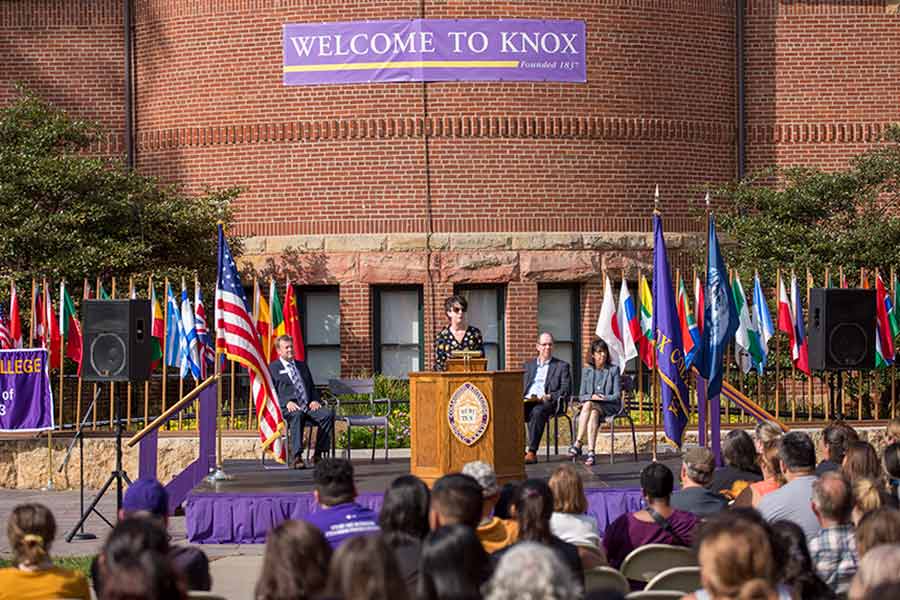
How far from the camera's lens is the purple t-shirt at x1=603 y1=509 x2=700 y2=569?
8789 millimetres

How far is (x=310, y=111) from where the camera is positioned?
79.1 ft

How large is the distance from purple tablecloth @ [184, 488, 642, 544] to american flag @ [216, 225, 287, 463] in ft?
5.06

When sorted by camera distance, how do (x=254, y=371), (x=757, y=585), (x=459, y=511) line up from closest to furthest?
1. (x=757, y=585)
2. (x=459, y=511)
3. (x=254, y=371)

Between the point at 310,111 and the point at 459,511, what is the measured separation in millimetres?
17568

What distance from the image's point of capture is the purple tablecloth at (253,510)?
1377 cm

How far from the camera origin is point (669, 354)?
15.8m

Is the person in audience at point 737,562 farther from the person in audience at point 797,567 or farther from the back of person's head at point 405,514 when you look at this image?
the back of person's head at point 405,514

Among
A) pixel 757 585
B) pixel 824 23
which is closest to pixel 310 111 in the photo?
pixel 824 23

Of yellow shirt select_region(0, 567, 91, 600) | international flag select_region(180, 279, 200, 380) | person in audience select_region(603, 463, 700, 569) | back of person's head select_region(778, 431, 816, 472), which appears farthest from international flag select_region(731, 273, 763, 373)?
yellow shirt select_region(0, 567, 91, 600)

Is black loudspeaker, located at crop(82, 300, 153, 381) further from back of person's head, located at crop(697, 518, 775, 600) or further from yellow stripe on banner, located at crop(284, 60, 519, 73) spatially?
back of person's head, located at crop(697, 518, 775, 600)

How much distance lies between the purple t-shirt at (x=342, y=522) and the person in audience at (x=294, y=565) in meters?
2.10

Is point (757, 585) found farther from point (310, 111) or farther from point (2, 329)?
point (310, 111)

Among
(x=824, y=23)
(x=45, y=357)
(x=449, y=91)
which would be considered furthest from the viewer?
(x=824, y=23)

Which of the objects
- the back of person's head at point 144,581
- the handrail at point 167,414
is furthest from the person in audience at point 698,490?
the handrail at point 167,414
